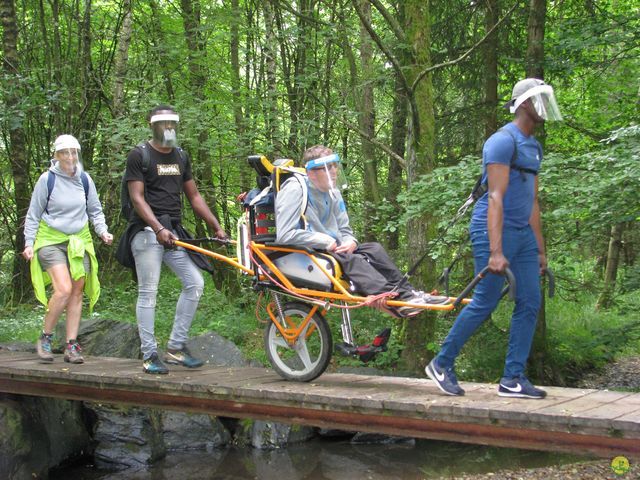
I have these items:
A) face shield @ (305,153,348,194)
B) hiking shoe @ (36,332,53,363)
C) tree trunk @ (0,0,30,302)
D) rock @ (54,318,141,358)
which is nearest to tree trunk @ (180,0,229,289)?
rock @ (54,318,141,358)

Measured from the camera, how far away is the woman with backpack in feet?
22.9

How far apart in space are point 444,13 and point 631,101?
343 centimetres

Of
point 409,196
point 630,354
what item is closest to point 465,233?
point 409,196

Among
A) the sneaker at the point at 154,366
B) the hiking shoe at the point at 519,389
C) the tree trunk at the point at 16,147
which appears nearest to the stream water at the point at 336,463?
the sneaker at the point at 154,366

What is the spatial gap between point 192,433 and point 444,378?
16.7 ft

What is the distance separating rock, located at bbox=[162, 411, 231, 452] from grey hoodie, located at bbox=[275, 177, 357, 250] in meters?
4.43

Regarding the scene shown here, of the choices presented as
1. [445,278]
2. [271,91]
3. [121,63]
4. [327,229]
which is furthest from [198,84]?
[445,278]

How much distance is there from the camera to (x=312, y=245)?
5.66 m

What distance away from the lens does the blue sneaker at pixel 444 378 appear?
16.8 feet

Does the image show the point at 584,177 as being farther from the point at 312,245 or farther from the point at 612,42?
the point at 312,245

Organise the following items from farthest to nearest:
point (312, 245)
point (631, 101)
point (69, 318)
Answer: point (631, 101) → point (69, 318) → point (312, 245)

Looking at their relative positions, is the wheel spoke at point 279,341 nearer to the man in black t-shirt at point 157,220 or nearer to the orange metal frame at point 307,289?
the orange metal frame at point 307,289

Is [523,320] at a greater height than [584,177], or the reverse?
[584,177]

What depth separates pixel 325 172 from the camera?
224 inches
